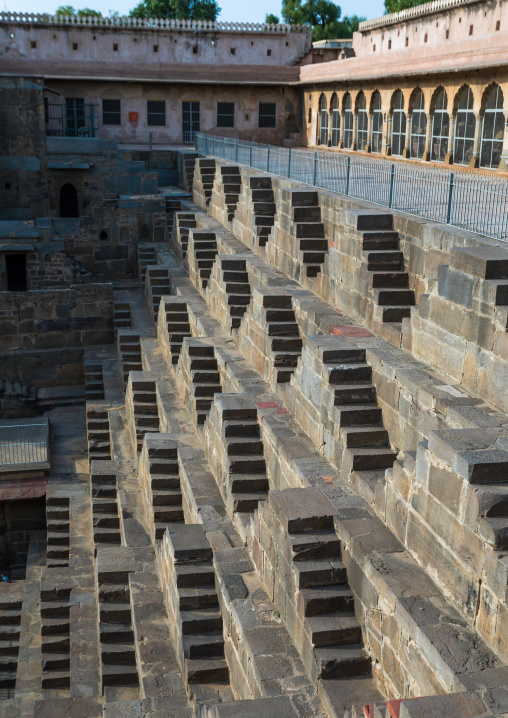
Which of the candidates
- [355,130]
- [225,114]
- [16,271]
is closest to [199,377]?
[16,271]

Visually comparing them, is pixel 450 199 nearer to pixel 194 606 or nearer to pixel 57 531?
pixel 194 606

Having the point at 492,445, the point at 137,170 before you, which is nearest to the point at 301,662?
the point at 492,445

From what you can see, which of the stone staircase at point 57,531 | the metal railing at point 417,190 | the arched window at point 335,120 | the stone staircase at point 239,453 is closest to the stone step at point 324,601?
the stone staircase at point 239,453

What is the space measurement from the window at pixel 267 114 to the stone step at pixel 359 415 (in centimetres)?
2424

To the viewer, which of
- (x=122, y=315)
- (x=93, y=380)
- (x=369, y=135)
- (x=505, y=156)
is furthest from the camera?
(x=369, y=135)

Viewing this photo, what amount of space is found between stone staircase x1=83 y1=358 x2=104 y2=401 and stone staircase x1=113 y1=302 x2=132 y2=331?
1.17 metres

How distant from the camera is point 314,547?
6.62 metres

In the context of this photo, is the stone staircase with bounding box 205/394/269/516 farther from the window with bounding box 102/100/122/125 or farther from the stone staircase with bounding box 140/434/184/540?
the window with bounding box 102/100/122/125

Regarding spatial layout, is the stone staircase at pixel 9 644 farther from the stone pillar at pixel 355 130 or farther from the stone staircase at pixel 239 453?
the stone pillar at pixel 355 130

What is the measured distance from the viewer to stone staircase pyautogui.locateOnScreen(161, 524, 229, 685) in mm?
7348

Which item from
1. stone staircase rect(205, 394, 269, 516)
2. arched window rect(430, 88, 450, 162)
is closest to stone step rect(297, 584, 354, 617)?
stone staircase rect(205, 394, 269, 516)

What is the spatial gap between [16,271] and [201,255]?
6.69 metres

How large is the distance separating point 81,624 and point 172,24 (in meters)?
25.1

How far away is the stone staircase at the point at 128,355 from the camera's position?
16234 millimetres
